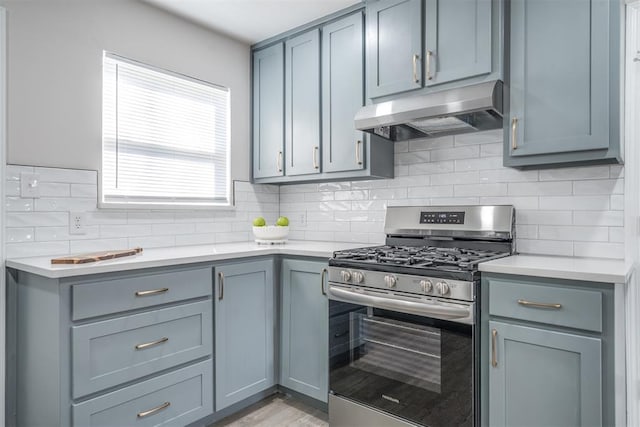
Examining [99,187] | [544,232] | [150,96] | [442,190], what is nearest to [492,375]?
[544,232]

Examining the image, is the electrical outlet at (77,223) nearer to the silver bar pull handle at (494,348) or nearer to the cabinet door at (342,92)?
the cabinet door at (342,92)

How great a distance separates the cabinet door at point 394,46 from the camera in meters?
2.25

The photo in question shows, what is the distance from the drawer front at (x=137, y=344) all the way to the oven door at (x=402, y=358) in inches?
28.3

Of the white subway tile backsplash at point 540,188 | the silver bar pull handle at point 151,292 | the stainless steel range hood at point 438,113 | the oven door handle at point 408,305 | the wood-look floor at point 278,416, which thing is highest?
the stainless steel range hood at point 438,113

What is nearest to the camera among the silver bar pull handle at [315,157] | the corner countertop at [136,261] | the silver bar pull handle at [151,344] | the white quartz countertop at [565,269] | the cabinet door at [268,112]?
the white quartz countertop at [565,269]

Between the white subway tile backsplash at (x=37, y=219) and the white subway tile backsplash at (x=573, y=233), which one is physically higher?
the white subway tile backsplash at (x=37, y=219)

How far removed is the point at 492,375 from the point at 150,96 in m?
2.50

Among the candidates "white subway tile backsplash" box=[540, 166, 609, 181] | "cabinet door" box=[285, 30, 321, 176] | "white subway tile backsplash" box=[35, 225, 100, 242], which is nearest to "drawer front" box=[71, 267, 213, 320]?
"white subway tile backsplash" box=[35, 225, 100, 242]

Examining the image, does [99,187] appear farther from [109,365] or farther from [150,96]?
[109,365]

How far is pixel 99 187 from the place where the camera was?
235 centimetres

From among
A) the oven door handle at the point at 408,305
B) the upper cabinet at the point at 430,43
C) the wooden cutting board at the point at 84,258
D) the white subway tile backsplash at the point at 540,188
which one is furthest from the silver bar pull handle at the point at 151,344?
the white subway tile backsplash at the point at 540,188

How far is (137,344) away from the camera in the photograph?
1900mm

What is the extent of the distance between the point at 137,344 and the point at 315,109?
5.90ft

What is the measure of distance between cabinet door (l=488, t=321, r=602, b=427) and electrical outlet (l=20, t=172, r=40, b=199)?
2284 mm
